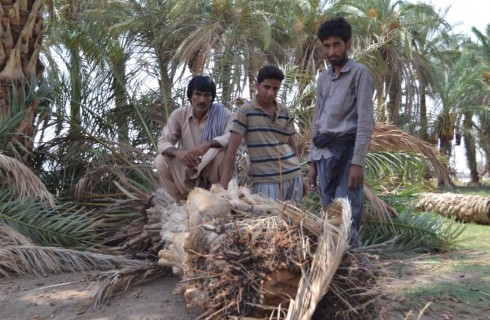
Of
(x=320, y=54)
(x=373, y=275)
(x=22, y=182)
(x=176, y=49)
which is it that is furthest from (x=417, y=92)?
(x=373, y=275)

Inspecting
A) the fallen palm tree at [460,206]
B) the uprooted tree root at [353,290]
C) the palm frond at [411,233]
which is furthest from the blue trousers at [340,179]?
the fallen palm tree at [460,206]

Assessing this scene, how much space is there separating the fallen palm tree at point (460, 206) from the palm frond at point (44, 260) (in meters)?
5.64

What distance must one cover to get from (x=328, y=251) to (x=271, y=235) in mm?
325

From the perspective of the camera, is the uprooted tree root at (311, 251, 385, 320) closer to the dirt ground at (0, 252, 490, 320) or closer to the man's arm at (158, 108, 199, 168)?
the dirt ground at (0, 252, 490, 320)

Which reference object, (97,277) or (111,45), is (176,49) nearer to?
(111,45)

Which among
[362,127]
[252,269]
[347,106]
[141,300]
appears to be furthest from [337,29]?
[141,300]

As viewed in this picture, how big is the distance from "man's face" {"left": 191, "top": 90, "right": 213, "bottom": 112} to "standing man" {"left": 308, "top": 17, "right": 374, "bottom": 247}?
1.03 metres

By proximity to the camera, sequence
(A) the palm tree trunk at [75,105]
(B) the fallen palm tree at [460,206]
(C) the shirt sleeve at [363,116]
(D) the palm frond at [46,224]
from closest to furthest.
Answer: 1. (C) the shirt sleeve at [363,116]
2. (D) the palm frond at [46,224]
3. (A) the palm tree trunk at [75,105]
4. (B) the fallen palm tree at [460,206]

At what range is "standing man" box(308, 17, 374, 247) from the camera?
3484 mm

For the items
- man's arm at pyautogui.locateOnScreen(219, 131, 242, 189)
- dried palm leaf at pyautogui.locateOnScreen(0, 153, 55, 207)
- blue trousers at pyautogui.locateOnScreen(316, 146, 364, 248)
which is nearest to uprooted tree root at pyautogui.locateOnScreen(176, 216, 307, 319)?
blue trousers at pyautogui.locateOnScreen(316, 146, 364, 248)

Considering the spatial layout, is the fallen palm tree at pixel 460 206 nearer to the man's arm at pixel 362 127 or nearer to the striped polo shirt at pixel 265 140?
the striped polo shirt at pixel 265 140

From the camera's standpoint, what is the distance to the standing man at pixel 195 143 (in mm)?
4309

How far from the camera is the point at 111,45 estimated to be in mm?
7555

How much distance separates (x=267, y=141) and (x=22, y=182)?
9.01ft
